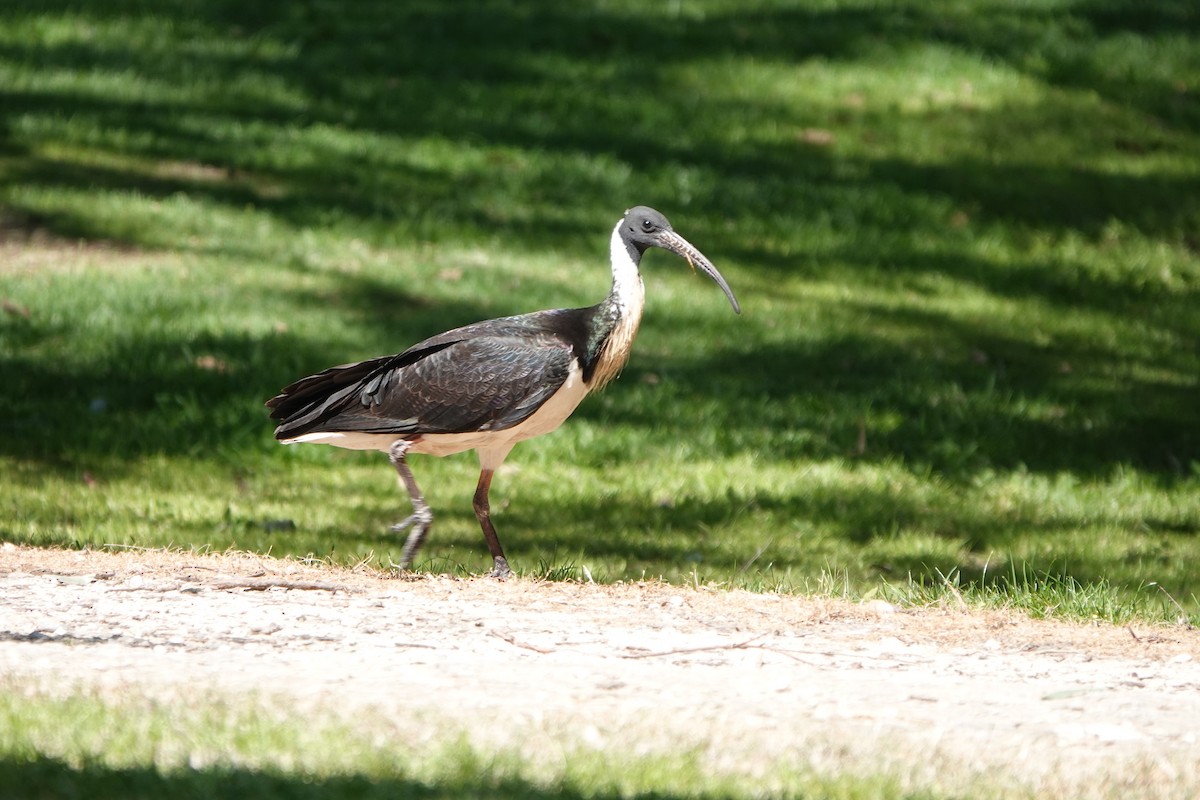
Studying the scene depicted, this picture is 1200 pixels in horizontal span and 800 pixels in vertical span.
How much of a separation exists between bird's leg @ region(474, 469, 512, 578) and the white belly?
0.48 ft

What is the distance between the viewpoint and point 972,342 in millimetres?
12938

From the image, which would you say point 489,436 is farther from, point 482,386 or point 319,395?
point 319,395

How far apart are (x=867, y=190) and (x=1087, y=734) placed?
34.3 feet

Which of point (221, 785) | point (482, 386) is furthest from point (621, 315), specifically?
point (221, 785)

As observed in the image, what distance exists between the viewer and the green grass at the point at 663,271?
9.64 meters

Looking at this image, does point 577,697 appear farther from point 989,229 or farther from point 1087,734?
point 989,229

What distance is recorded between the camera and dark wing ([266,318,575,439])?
25.0 feet

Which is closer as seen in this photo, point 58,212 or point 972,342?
point 972,342

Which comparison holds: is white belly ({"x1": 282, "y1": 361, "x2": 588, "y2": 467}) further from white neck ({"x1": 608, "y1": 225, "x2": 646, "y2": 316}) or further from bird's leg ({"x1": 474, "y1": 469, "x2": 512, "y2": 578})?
white neck ({"x1": 608, "y1": 225, "x2": 646, "y2": 316})

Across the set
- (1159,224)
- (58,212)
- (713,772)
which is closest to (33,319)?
(58,212)

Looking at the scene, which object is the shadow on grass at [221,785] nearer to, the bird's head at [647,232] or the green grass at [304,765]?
the green grass at [304,765]

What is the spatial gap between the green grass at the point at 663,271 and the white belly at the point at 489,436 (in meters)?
0.59

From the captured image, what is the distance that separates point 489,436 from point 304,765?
3468mm

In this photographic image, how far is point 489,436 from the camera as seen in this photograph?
7824 mm
